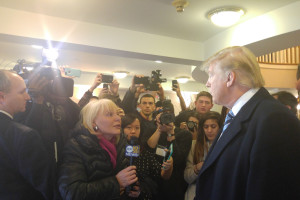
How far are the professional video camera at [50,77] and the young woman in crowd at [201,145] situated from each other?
1159 millimetres

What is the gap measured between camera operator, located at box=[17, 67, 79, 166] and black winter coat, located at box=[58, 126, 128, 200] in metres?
0.19

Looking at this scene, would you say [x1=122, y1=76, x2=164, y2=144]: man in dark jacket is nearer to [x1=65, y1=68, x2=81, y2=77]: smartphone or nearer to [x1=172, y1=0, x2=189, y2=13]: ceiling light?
[x1=65, y1=68, x2=81, y2=77]: smartphone

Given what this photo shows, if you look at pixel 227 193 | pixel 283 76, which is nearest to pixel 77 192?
pixel 227 193

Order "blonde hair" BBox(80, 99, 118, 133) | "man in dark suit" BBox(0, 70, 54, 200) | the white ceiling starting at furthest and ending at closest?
the white ceiling
"blonde hair" BBox(80, 99, 118, 133)
"man in dark suit" BBox(0, 70, 54, 200)

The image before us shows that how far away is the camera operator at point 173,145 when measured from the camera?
1.88m

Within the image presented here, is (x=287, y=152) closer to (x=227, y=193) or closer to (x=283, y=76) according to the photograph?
(x=227, y=193)

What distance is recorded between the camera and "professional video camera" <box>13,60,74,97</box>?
5.24ft

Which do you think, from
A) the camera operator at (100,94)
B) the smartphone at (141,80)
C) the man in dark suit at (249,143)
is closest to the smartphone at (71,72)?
the camera operator at (100,94)

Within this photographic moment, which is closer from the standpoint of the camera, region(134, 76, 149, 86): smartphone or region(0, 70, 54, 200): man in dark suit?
region(0, 70, 54, 200): man in dark suit

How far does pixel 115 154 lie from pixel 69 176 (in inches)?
12.9

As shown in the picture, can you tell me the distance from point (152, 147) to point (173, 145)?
0.59 feet

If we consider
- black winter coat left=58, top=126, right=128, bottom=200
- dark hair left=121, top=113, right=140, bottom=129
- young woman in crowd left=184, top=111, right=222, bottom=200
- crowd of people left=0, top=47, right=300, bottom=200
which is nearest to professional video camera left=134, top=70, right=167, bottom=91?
crowd of people left=0, top=47, right=300, bottom=200

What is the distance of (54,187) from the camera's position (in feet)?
4.17

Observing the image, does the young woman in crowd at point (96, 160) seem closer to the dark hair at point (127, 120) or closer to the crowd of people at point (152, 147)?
the crowd of people at point (152, 147)
